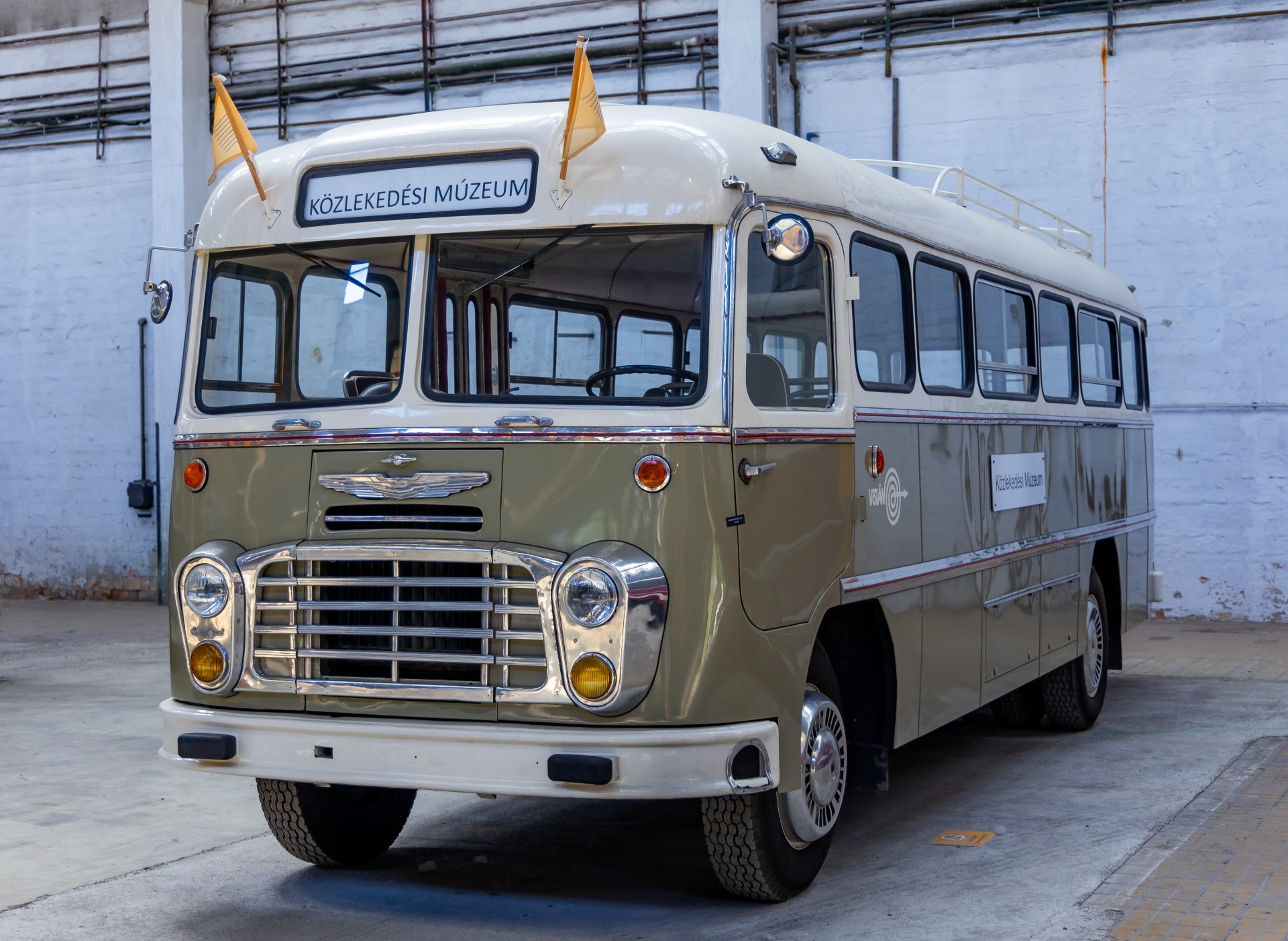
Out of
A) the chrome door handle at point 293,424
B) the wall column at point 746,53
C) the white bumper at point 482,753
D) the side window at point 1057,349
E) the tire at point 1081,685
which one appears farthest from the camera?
the wall column at point 746,53

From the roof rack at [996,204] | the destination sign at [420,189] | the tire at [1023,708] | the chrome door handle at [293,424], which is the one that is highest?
the roof rack at [996,204]

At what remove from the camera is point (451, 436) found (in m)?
5.24

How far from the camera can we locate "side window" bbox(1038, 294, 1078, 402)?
8.53 m

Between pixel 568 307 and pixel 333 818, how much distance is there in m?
2.28

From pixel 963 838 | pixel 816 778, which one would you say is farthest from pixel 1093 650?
pixel 816 778

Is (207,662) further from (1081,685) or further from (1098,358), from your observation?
(1098,358)

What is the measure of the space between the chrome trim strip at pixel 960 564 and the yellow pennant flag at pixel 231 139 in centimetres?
267

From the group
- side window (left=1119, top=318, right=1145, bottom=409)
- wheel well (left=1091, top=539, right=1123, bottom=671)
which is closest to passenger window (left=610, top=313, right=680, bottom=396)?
wheel well (left=1091, top=539, right=1123, bottom=671)

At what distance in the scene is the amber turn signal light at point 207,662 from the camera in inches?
212

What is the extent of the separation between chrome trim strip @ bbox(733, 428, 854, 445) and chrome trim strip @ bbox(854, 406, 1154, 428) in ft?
0.50

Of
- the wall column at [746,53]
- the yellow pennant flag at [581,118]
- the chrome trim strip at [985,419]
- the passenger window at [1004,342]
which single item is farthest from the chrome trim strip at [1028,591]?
the wall column at [746,53]

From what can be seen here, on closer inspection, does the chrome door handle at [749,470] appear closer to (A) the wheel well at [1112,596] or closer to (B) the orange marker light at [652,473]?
(B) the orange marker light at [652,473]

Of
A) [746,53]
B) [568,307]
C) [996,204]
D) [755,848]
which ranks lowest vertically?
[755,848]

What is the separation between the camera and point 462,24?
1750cm
